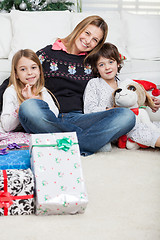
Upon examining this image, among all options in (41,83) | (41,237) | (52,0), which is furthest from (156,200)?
(52,0)

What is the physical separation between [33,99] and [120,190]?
2.13ft

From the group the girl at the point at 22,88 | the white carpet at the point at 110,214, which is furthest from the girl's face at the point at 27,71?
the white carpet at the point at 110,214

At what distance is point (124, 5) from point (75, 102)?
7.55 feet

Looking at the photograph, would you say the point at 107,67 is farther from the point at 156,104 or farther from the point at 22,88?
the point at 22,88

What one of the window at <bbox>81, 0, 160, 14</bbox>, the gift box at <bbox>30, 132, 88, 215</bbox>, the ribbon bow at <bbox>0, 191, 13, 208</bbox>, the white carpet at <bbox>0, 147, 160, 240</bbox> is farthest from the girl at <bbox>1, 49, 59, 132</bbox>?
the window at <bbox>81, 0, 160, 14</bbox>

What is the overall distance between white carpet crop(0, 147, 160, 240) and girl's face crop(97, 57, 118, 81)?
55 centimetres

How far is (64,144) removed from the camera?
113cm

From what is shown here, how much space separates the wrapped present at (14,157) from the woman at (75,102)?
0.97 feet

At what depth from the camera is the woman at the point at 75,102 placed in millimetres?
1577

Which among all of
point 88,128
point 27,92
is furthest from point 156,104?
point 27,92

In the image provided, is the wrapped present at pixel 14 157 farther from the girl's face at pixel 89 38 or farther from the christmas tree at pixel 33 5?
the christmas tree at pixel 33 5

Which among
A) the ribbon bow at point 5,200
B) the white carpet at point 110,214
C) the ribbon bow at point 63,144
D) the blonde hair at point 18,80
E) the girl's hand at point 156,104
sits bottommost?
the white carpet at point 110,214

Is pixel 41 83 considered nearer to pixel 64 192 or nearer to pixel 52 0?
pixel 64 192

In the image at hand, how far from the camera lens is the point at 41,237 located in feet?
3.04
